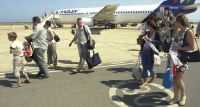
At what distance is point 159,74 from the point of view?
41.3ft

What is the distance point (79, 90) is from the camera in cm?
1009

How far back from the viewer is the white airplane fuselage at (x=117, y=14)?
5384 centimetres

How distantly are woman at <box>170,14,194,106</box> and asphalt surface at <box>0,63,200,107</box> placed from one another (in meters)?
0.28

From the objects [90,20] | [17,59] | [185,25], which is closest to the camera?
[185,25]

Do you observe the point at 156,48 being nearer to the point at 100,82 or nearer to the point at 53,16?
the point at 100,82

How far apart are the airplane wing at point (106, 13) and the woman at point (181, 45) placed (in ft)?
143

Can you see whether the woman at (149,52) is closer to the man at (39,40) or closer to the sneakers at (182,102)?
the sneakers at (182,102)

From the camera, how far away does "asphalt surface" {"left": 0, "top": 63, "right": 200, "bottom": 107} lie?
28.6ft

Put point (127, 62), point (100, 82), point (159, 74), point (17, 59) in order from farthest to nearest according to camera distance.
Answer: point (127, 62), point (159, 74), point (100, 82), point (17, 59)

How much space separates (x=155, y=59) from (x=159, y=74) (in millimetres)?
2237

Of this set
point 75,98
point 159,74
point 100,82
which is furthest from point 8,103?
point 159,74

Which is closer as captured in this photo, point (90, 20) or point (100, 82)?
A: point (100, 82)

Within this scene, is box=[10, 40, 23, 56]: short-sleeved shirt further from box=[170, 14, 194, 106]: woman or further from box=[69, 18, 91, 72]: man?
box=[170, 14, 194, 106]: woman

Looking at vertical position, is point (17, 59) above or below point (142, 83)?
above
